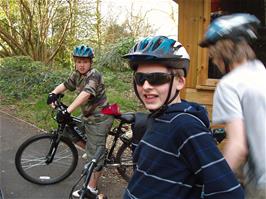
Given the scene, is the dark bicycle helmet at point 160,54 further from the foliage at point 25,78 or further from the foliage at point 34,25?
the foliage at point 34,25

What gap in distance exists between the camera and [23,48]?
13.7 m

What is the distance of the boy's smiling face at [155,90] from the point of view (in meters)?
2.03

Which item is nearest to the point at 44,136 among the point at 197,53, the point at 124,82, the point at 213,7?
the point at 197,53

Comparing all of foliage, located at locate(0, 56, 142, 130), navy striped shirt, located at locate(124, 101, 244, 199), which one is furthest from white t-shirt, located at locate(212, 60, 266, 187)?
foliage, located at locate(0, 56, 142, 130)

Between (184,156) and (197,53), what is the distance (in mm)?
3936

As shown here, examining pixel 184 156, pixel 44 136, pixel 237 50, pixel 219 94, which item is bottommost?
pixel 44 136

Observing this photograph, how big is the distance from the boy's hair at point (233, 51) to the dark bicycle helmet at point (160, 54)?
0.28 metres

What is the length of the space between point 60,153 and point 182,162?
3954mm

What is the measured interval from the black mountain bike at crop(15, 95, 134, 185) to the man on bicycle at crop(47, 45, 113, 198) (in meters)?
0.18

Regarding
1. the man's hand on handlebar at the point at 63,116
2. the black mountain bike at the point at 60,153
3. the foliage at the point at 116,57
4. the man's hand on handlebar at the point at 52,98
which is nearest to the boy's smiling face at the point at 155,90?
the black mountain bike at the point at 60,153

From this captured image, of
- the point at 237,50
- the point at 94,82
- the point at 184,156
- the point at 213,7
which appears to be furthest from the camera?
the point at 213,7

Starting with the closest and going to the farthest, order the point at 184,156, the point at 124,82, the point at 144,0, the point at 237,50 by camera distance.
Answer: the point at 184,156, the point at 237,50, the point at 124,82, the point at 144,0

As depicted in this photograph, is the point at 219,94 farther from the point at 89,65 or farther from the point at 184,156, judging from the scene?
the point at 89,65

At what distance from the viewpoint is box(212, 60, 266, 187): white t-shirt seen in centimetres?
213
